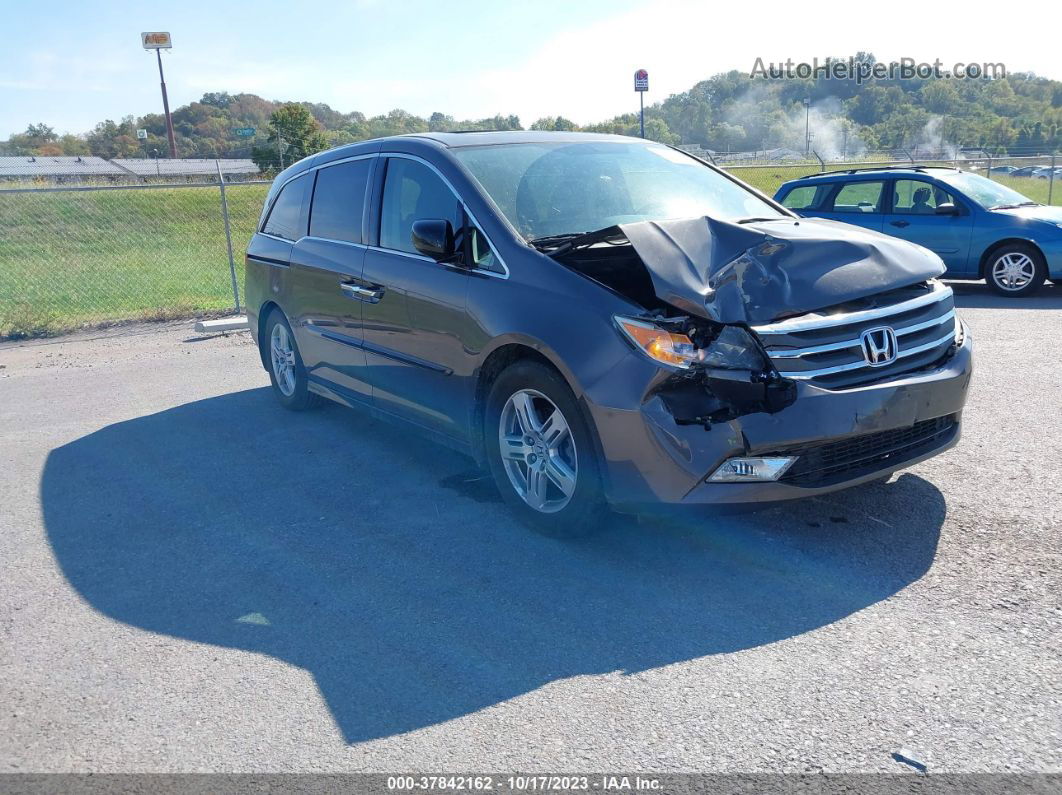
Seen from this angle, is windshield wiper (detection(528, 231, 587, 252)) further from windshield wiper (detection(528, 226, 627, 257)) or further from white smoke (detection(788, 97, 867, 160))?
white smoke (detection(788, 97, 867, 160))

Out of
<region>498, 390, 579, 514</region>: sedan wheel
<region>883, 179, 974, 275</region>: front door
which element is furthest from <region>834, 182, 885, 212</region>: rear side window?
<region>498, 390, 579, 514</region>: sedan wheel

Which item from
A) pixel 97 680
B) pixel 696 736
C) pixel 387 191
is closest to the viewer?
pixel 696 736

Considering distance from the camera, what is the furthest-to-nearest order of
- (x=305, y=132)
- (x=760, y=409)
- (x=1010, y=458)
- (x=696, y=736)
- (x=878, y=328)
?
(x=305, y=132)
(x=1010, y=458)
(x=878, y=328)
(x=760, y=409)
(x=696, y=736)

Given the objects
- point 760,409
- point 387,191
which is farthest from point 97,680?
point 387,191

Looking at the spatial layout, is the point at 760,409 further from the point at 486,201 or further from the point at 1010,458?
the point at 1010,458

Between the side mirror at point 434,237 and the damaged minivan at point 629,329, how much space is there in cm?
1

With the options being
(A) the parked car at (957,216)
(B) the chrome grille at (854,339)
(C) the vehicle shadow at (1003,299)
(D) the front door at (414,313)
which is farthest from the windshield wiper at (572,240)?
(A) the parked car at (957,216)

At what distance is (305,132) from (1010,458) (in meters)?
42.8

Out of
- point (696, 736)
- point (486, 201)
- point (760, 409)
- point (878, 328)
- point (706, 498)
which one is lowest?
point (696, 736)

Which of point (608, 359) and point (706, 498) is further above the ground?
point (608, 359)

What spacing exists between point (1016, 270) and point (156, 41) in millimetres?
66043

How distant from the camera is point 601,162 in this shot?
528cm

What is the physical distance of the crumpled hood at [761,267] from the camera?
3.81 m

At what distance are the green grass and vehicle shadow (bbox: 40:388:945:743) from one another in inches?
304
